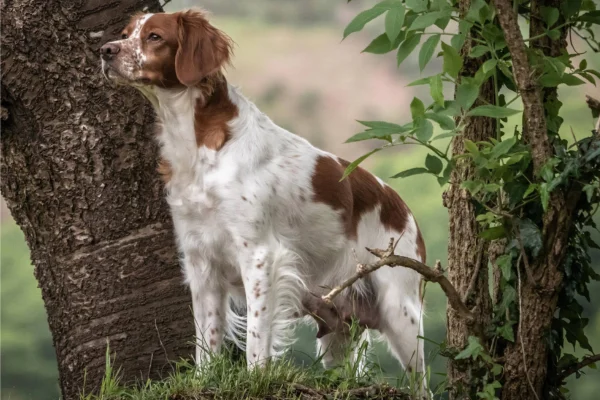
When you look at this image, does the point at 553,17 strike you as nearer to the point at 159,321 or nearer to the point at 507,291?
the point at 507,291

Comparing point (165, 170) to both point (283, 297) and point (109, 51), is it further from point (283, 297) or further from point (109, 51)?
point (283, 297)

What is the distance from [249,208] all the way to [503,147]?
1.11 meters

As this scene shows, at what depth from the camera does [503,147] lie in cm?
287

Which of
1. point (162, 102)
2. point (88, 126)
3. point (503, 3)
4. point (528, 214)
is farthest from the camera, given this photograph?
point (88, 126)

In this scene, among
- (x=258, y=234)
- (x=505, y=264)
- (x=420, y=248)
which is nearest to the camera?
(x=505, y=264)

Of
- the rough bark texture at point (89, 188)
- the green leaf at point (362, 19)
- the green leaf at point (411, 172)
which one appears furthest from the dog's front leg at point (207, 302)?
the green leaf at point (362, 19)

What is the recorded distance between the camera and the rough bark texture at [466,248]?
3383 mm

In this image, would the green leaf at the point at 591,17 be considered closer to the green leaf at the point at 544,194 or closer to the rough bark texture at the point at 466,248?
the rough bark texture at the point at 466,248

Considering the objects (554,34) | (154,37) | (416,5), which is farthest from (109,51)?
(554,34)

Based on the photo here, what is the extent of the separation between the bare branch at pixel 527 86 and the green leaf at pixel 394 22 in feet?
1.12

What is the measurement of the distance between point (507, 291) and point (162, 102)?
1545 millimetres

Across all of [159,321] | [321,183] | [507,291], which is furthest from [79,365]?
[507,291]

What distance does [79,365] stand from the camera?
161 inches

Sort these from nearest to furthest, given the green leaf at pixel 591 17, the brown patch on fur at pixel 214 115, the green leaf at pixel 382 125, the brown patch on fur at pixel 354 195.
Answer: the green leaf at pixel 382 125 → the green leaf at pixel 591 17 → the brown patch on fur at pixel 214 115 → the brown patch on fur at pixel 354 195
